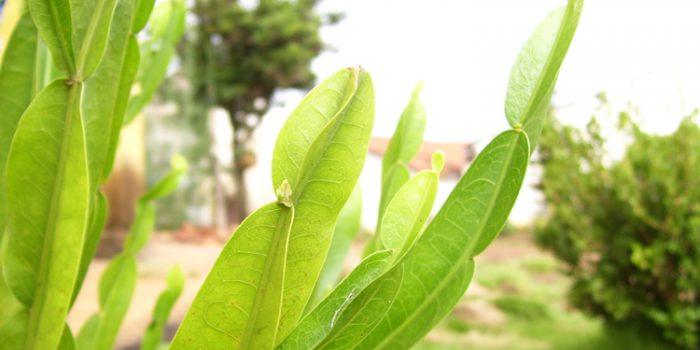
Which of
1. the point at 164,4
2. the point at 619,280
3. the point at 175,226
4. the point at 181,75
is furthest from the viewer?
the point at 181,75

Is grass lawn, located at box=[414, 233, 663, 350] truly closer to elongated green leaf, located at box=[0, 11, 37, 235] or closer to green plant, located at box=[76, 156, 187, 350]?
green plant, located at box=[76, 156, 187, 350]

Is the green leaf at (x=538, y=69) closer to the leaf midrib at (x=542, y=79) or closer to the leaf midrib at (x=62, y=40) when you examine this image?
the leaf midrib at (x=542, y=79)

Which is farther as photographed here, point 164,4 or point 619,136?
point 619,136

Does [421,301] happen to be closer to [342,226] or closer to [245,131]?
[342,226]

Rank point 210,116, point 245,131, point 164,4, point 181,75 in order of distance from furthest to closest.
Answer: point 245,131 < point 210,116 < point 181,75 < point 164,4

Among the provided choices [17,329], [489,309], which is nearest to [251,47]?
[489,309]

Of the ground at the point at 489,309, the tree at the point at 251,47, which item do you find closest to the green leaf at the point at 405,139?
the ground at the point at 489,309

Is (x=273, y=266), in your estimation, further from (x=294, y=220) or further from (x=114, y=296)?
(x=114, y=296)

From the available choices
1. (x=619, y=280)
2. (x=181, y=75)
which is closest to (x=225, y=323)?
(x=619, y=280)
